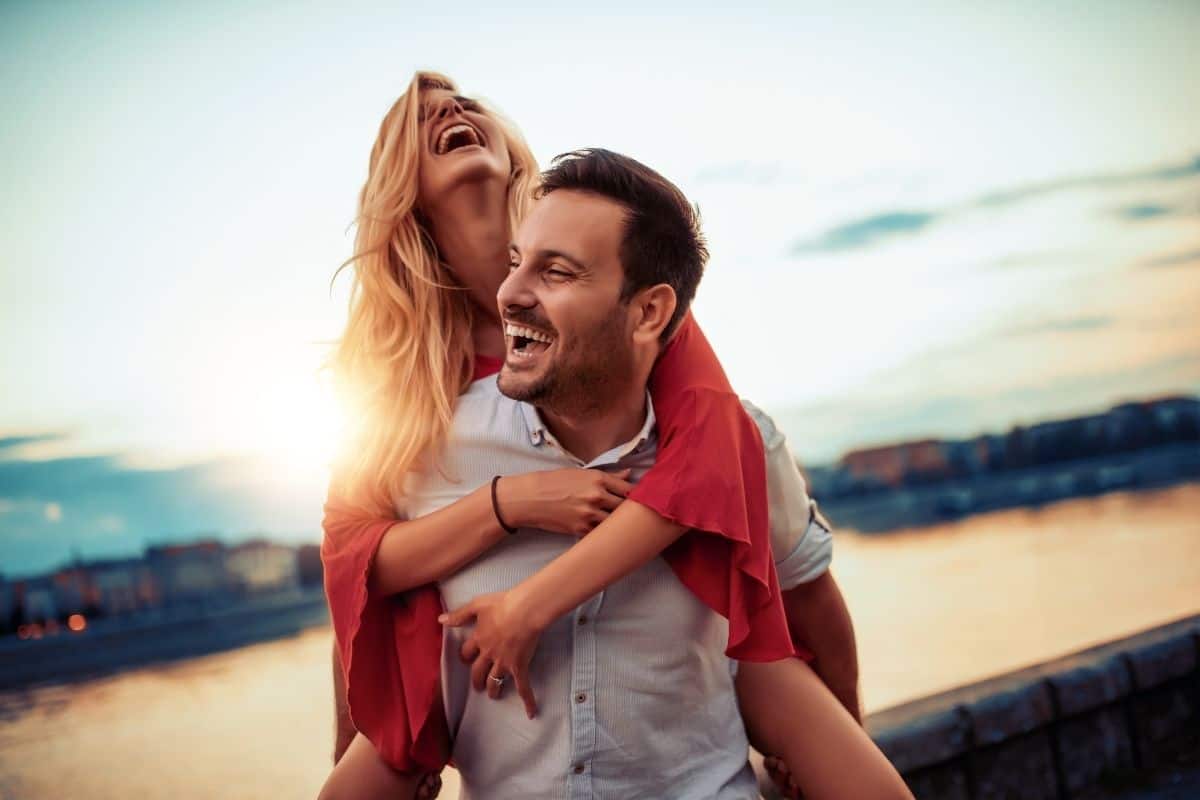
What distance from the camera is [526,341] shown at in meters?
1.59

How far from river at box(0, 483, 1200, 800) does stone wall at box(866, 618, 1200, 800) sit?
169 mm

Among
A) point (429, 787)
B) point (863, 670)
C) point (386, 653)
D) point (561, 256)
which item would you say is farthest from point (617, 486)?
point (863, 670)

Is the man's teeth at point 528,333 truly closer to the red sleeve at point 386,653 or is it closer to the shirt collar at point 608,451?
the shirt collar at point 608,451

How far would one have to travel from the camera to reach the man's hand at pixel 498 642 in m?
1.49

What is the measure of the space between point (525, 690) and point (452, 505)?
1.04ft

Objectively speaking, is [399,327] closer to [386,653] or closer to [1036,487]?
[386,653]

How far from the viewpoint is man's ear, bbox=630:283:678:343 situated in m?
1.63

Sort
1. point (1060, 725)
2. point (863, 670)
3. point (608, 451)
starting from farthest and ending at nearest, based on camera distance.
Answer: point (863, 670) < point (1060, 725) < point (608, 451)

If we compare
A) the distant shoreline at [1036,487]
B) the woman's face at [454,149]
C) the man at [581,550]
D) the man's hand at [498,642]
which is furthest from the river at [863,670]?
the distant shoreline at [1036,487]

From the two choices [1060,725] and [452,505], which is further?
[1060,725]

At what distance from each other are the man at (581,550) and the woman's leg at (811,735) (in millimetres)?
67

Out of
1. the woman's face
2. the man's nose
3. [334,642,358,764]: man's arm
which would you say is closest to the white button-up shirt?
the man's nose

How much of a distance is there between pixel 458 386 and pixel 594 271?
396 millimetres

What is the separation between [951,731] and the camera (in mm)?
2811
